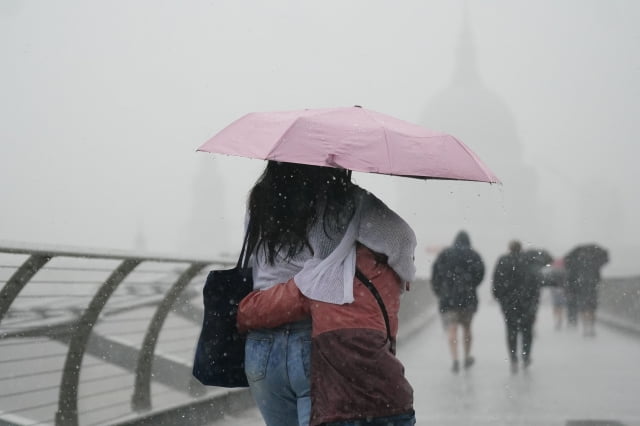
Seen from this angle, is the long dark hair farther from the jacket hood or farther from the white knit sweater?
the jacket hood

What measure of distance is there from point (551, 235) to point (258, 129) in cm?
16479

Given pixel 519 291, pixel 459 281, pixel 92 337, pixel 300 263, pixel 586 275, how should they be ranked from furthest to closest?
pixel 586 275, pixel 519 291, pixel 459 281, pixel 92 337, pixel 300 263

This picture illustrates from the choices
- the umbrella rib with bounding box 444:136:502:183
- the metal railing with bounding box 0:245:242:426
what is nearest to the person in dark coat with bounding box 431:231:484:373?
the metal railing with bounding box 0:245:242:426

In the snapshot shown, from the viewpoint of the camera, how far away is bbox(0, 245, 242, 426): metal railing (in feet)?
17.6

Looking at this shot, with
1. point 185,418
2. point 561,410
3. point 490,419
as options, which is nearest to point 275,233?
point 185,418

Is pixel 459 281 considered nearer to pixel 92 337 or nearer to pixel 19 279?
pixel 92 337

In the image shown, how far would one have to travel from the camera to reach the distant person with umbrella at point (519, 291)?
1294 cm

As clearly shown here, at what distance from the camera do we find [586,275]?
19.2 meters

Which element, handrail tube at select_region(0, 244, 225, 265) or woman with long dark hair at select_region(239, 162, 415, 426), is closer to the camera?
woman with long dark hair at select_region(239, 162, 415, 426)

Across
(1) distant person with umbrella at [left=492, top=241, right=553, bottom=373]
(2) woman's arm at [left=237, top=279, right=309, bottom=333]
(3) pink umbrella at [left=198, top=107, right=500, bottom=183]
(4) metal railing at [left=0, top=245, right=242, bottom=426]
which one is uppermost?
(3) pink umbrella at [left=198, top=107, right=500, bottom=183]

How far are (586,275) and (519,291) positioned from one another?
630 cm

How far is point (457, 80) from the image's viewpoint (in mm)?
131875

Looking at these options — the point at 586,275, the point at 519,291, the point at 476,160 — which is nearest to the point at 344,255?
the point at 476,160

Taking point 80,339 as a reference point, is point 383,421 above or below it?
above
